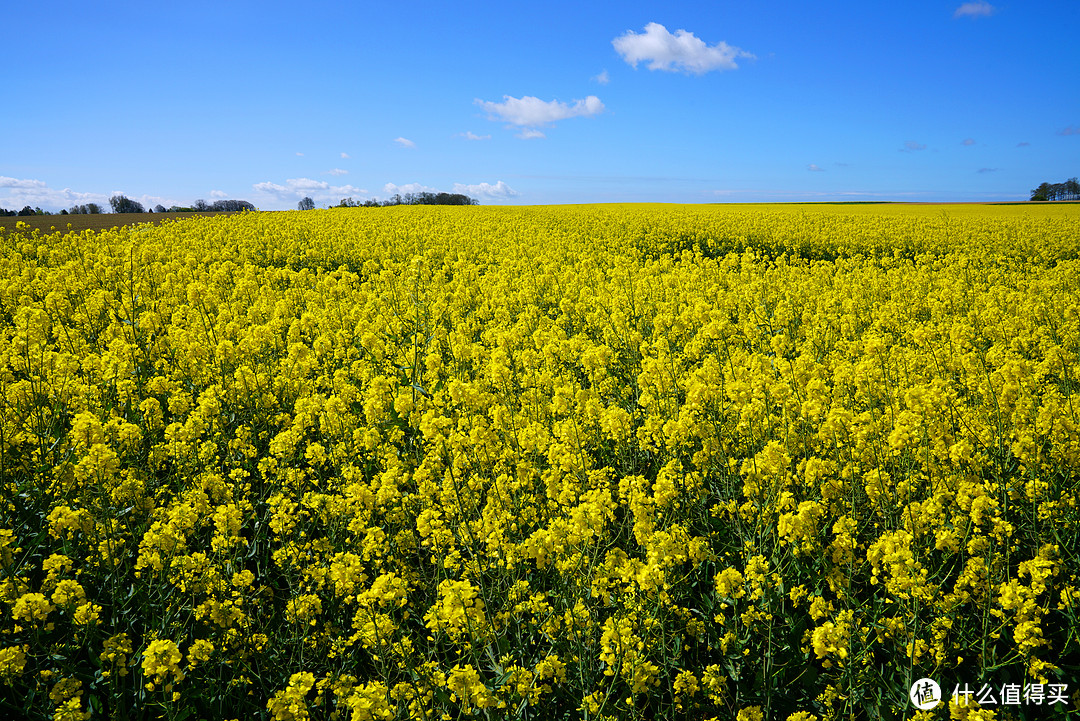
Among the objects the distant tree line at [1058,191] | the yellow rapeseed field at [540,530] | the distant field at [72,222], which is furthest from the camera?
the distant tree line at [1058,191]

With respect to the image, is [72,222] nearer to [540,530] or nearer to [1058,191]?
[540,530]

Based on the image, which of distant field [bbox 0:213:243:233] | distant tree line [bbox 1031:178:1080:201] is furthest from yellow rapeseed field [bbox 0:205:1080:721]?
distant tree line [bbox 1031:178:1080:201]

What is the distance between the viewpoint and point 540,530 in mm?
3051

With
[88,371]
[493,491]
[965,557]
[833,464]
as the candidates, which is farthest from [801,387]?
[88,371]

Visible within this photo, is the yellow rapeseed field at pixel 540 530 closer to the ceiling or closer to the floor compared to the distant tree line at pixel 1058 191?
closer to the floor

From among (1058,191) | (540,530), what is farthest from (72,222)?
(1058,191)

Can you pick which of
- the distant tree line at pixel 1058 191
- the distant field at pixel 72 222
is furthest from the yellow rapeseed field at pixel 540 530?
the distant tree line at pixel 1058 191

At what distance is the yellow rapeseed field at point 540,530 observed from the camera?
2518 millimetres

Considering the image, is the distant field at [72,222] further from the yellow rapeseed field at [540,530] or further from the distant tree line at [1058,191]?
the distant tree line at [1058,191]

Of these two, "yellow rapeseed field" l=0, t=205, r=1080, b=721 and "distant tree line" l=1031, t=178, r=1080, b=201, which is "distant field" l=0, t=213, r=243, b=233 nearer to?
"yellow rapeseed field" l=0, t=205, r=1080, b=721

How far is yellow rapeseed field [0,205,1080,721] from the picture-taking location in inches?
99.1

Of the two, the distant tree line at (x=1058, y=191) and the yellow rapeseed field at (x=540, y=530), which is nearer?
the yellow rapeseed field at (x=540, y=530)

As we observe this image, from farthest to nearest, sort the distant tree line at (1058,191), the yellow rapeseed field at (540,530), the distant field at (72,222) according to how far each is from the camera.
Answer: the distant tree line at (1058,191) < the distant field at (72,222) < the yellow rapeseed field at (540,530)

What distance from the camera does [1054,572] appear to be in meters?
2.51
